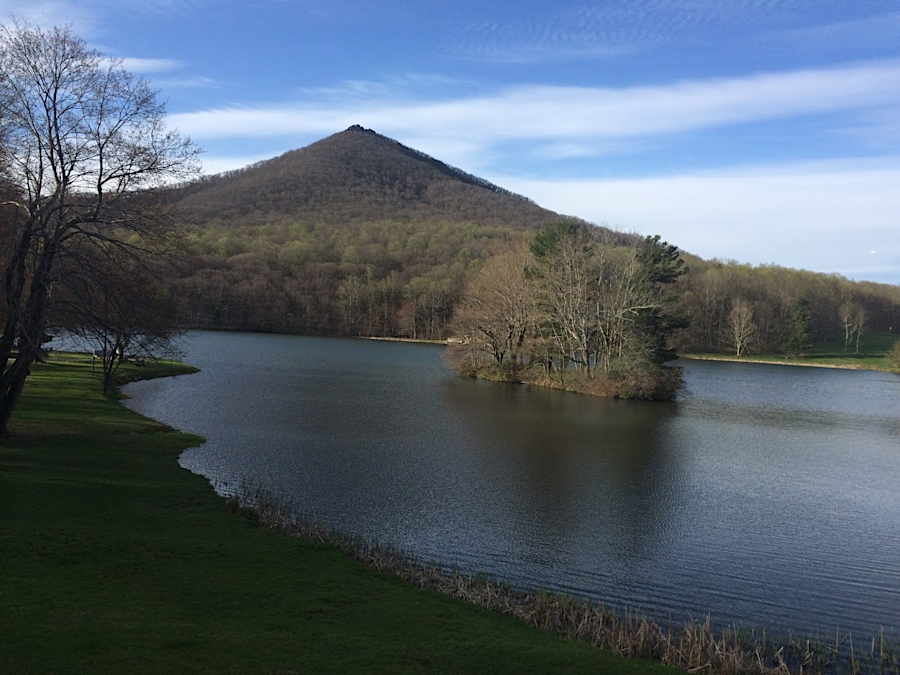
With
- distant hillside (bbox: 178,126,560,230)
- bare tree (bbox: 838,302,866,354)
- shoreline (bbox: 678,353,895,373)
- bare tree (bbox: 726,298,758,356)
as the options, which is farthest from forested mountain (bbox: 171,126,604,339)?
bare tree (bbox: 838,302,866,354)

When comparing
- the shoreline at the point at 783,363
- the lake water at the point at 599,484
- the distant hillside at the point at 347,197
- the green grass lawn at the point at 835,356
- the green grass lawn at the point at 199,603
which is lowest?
the lake water at the point at 599,484

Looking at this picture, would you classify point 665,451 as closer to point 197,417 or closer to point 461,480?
point 461,480

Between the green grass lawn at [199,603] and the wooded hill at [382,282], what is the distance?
6933 cm

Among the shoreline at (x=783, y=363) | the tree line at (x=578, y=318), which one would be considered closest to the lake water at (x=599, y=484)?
the tree line at (x=578, y=318)

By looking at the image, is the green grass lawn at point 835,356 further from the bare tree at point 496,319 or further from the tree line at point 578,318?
the bare tree at point 496,319

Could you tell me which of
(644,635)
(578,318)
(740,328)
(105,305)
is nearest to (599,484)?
(644,635)

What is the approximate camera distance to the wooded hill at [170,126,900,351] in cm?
10350

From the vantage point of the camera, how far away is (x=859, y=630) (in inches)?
483

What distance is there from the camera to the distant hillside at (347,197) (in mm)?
158000

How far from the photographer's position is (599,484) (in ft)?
70.7

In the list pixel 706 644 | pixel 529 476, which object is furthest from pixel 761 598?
pixel 529 476

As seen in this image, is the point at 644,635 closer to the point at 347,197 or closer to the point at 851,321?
the point at 851,321

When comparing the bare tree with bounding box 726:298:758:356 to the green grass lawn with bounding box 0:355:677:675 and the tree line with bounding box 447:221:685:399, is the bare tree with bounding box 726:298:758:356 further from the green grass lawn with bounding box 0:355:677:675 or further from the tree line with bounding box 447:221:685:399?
the green grass lawn with bounding box 0:355:677:675

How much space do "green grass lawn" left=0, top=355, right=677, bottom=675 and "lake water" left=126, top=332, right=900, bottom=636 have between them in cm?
335
